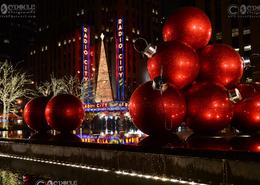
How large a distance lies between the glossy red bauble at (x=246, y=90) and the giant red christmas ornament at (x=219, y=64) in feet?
2.65

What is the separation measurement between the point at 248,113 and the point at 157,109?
2159 mm

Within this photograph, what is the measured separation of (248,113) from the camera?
6566 mm

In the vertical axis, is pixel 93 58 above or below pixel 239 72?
above

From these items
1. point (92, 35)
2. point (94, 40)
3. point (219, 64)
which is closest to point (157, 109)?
point (219, 64)

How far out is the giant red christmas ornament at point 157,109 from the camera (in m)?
5.39

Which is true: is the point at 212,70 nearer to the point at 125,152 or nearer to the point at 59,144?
the point at 125,152

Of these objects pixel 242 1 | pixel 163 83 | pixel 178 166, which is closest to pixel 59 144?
pixel 163 83

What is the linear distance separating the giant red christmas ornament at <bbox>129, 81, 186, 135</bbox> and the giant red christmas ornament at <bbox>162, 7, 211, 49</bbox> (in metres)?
1.32

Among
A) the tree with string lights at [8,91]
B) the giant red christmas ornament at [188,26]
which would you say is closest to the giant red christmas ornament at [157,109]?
the giant red christmas ornament at [188,26]

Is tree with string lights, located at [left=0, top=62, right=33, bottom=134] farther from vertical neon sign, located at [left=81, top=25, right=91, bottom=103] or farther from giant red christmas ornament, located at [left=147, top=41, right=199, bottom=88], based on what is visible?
giant red christmas ornament, located at [left=147, top=41, right=199, bottom=88]

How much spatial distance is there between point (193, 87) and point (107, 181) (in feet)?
7.27

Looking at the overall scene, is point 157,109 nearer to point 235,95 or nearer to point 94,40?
point 235,95

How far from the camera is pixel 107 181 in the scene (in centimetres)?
477

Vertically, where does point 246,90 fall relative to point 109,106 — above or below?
above
